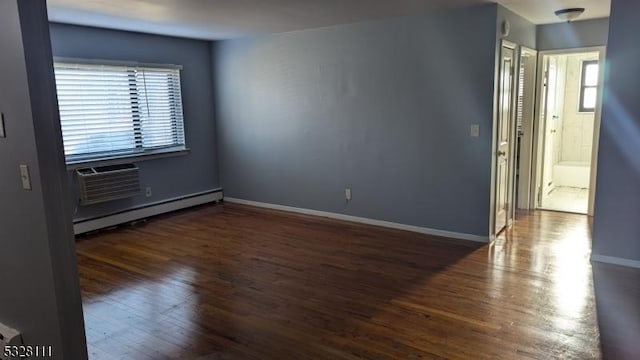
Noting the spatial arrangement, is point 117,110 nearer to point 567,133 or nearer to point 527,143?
point 527,143

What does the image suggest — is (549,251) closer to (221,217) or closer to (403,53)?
(403,53)

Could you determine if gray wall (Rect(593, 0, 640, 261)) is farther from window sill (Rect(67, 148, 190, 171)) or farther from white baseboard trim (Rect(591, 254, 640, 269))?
window sill (Rect(67, 148, 190, 171))

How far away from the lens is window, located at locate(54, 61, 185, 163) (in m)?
4.78

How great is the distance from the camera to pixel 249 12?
13.7ft

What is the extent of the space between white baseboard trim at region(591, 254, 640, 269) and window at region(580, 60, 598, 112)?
3.82 m

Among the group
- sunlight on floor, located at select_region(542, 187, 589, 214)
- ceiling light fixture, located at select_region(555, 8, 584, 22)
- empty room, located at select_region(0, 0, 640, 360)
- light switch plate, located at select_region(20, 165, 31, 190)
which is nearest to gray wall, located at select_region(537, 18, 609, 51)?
empty room, located at select_region(0, 0, 640, 360)

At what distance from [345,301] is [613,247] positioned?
243cm

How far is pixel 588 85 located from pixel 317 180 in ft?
15.1

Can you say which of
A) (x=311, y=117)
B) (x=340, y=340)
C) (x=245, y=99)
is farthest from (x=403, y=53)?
(x=340, y=340)

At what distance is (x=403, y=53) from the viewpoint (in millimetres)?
4656

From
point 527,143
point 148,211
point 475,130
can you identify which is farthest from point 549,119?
point 148,211

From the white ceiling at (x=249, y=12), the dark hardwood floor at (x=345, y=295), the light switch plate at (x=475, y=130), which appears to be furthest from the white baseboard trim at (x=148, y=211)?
the light switch plate at (x=475, y=130)

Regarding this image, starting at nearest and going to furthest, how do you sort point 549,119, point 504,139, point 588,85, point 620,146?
point 620,146
point 504,139
point 549,119
point 588,85

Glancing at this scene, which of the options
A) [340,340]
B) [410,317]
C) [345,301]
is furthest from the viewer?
[345,301]
